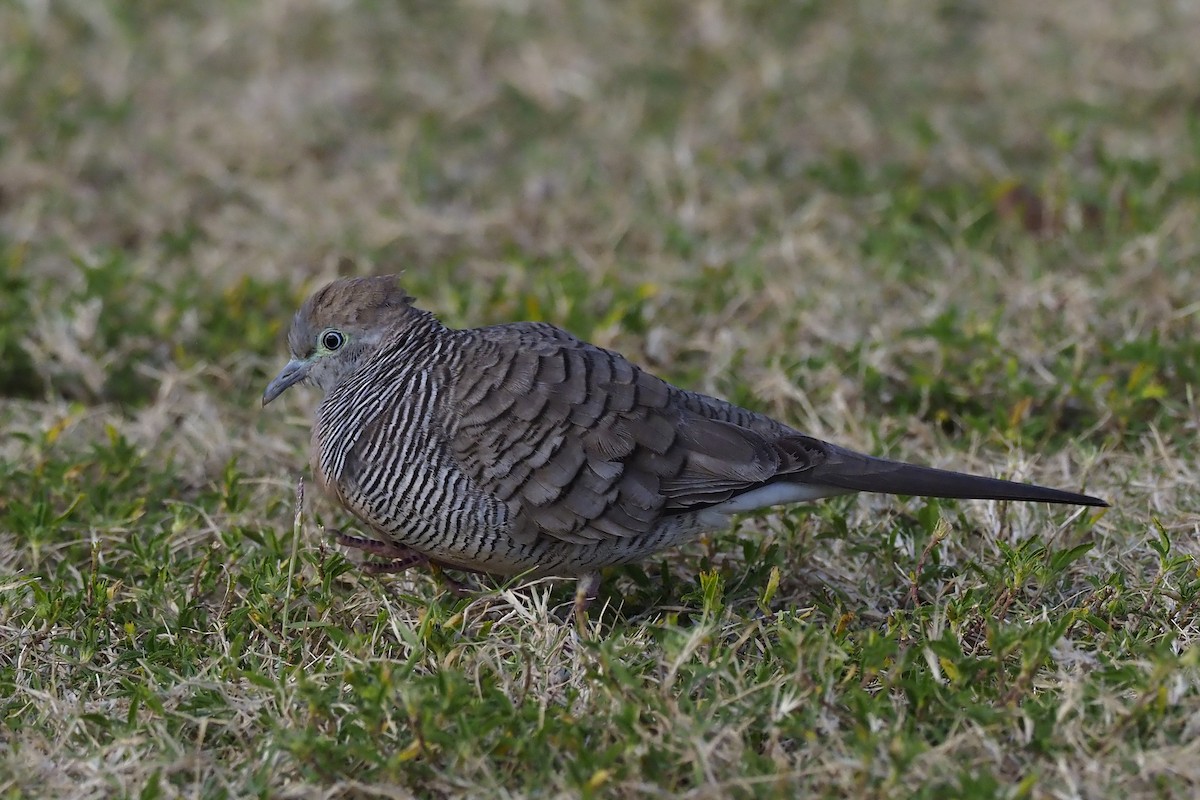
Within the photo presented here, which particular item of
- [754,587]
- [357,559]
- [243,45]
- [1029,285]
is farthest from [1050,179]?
[243,45]

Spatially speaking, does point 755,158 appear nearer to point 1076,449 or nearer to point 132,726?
point 1076,449

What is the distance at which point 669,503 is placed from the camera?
3641 mm

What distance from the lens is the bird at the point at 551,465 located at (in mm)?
3568

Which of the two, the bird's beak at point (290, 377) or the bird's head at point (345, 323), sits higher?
the bird's head at point (345, 323)

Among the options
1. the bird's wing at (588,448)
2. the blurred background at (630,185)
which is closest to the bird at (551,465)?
the bird's wing at (588,448)

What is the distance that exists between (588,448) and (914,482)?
84 cm

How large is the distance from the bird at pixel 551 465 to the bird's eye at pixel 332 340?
18 cm

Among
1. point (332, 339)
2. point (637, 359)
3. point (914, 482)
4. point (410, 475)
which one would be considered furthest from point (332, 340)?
point (914, 482)

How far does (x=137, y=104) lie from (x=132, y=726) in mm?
4573

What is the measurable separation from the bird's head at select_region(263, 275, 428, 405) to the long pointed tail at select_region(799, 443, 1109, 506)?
1.22 m

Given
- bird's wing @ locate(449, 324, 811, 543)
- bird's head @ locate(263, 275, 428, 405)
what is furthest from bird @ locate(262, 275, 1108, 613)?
bird's head @ locate(263, 275, 428, 405)

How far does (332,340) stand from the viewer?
397 centimetres

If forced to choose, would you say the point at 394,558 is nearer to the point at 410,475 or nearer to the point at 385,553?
the point at 385,553

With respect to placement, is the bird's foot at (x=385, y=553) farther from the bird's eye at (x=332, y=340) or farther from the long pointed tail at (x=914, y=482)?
the long pointed tail at (x=914, y=482)
